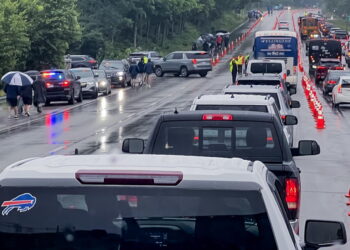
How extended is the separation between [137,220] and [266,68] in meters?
37.3

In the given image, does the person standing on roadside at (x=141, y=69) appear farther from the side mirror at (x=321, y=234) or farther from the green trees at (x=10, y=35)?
the side mirror at (x=321, y=234)

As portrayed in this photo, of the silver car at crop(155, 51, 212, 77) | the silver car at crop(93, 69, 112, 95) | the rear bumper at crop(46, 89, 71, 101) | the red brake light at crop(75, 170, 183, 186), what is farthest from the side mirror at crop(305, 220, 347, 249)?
the silver car at crop(155, 51, 212, 77)

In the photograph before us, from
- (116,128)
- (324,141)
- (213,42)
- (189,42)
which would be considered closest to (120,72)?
(116,128)

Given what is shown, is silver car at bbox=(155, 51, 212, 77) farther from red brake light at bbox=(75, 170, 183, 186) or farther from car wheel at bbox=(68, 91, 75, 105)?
red brake light at bbox=(75, 170, 183, 186)

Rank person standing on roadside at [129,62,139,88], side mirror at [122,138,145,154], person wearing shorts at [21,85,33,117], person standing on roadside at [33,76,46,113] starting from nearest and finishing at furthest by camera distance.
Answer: side mirror at [122,138,145,154], person wearing shorts at [21,85,33,117], person standing on roadside at [33,76,46,113], person standing on roadside at [129,62,139,88]

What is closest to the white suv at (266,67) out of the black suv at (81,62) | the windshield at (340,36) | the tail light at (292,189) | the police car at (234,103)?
the black suv at (81,62)

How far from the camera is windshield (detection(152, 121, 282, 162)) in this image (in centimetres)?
1071

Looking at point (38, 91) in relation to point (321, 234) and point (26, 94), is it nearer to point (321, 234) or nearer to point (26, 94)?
point (26, 94)

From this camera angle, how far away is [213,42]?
3735 inches

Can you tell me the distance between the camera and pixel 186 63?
65.6 m

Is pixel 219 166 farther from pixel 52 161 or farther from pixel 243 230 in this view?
pixel 52 161

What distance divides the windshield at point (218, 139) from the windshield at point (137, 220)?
5604mm

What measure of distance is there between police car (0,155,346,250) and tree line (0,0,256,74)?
4326 cm

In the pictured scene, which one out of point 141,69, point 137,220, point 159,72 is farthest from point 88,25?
point 137,220
